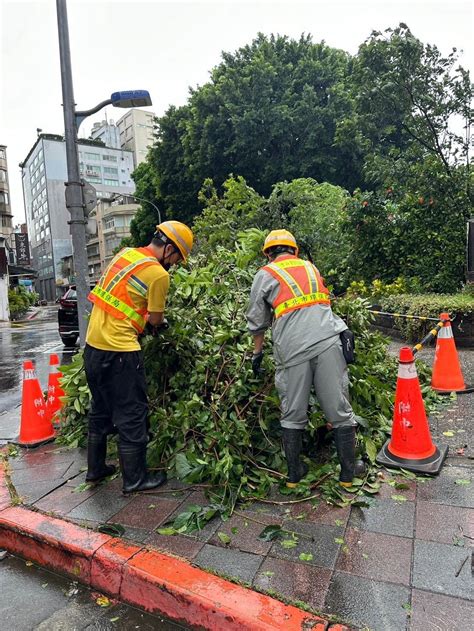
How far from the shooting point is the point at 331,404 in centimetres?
296

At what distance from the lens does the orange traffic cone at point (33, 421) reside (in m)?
4.46

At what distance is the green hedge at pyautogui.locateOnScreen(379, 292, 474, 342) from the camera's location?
23.4ft

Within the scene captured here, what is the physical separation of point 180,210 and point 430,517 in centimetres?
2389

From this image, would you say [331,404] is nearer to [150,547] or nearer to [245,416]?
[245,416]

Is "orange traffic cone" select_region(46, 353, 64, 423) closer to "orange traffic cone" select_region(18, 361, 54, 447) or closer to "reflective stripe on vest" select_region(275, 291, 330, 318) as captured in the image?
"orange traffic cone" select_region(18, 361, 54, 447)

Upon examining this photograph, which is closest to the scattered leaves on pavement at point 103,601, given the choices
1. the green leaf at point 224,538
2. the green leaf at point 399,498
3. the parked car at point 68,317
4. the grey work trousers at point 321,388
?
the green leaf at point 224,538

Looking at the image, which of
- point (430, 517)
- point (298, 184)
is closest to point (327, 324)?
point (430, 517)

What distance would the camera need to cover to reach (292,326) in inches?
117

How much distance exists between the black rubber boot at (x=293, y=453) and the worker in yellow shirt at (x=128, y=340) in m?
0.94

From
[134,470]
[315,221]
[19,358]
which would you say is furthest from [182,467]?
[315,221]

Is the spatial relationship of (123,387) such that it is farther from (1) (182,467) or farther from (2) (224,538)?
(2) (224,538)

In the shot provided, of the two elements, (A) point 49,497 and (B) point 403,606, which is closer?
(B) point 403,606

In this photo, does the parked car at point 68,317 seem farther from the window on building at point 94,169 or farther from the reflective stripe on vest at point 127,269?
the window on building at point 94,169

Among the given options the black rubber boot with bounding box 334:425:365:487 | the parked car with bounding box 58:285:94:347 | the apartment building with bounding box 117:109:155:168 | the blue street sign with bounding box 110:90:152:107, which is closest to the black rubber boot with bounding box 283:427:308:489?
the black rubber boot with bounding box 334:425:365:487
